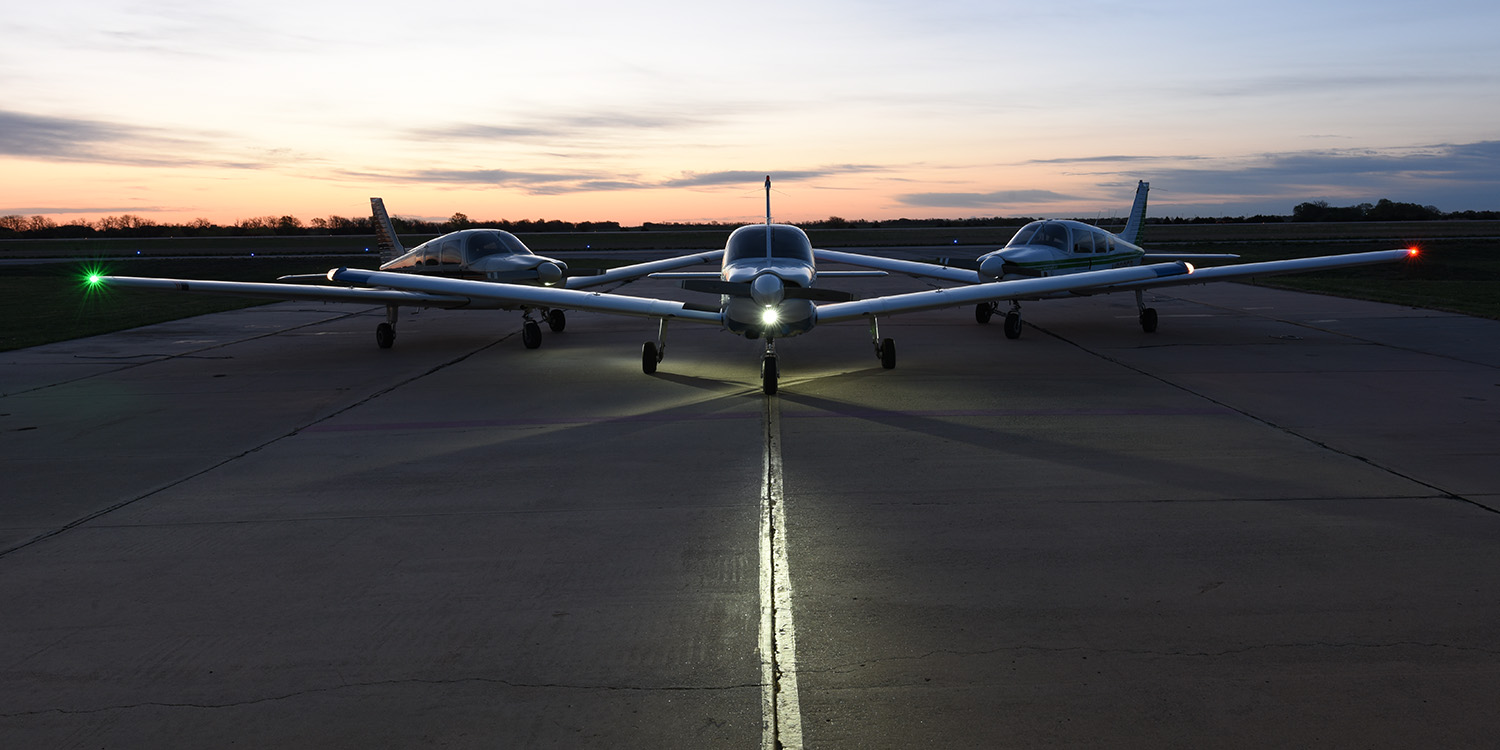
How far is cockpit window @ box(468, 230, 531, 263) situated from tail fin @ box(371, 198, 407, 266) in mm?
2719

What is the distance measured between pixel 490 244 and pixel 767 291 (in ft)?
29.4

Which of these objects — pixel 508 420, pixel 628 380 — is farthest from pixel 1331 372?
pixel 508 420

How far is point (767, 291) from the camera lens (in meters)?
11.8

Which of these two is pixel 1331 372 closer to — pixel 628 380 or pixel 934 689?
pixel 628 380

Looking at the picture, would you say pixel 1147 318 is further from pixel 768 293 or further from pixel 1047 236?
pixel 768 293

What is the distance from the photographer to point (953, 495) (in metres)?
7.24

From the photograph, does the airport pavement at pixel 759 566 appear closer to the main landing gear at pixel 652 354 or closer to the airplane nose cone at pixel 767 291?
the airplane nose cone at pixel 767 291

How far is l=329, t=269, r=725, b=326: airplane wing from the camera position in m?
13.1

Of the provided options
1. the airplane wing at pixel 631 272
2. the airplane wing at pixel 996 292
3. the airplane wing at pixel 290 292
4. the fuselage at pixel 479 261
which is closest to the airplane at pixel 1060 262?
the airplane wing at pixel 996 292

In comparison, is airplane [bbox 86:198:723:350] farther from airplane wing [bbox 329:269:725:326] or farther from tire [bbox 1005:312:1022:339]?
tire [bbox 1005:312:1022:339]

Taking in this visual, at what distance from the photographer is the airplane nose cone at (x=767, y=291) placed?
38.7ft

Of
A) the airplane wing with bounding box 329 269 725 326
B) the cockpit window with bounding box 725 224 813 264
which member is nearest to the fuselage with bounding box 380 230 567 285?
the airplane wing with bounding box 329 269 725 326

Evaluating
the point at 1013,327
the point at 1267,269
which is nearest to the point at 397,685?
the point at 1013,327

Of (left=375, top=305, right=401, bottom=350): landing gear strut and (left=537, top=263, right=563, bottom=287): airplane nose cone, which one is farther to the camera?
(left=537, top=263, right=563, bottom=287): airplane nose cone
